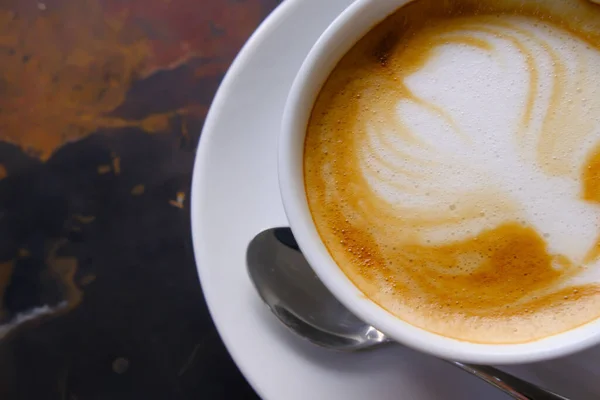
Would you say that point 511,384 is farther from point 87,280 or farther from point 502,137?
point 87,280

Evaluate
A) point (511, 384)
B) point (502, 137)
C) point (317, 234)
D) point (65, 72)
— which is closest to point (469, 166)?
point (502, 137)

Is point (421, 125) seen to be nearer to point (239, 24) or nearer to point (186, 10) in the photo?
point (239, 24)

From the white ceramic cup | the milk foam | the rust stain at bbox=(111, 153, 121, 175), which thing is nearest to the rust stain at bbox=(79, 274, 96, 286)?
the rust stain at bbox=(111, 153, 121, 175)

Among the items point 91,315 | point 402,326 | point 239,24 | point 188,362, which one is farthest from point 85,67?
point 402,326

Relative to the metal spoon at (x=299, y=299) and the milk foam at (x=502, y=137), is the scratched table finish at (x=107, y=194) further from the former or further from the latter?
the milk foam at (x=502, y=137)

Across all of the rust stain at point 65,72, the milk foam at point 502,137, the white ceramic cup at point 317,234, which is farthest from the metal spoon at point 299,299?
the rust stain at point 65,72

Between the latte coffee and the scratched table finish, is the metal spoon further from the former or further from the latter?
the scratched table finish
